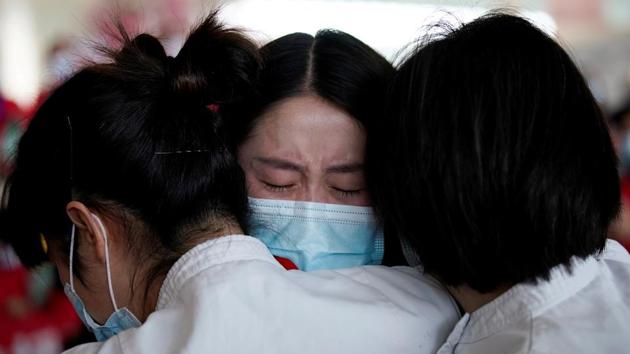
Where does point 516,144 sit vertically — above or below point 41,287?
above

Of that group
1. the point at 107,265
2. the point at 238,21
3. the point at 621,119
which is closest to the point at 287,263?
the point at 107,265

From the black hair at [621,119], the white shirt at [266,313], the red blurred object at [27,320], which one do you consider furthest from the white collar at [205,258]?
the black hair at [621,119]

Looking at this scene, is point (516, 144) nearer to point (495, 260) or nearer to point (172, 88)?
point (495, 260)

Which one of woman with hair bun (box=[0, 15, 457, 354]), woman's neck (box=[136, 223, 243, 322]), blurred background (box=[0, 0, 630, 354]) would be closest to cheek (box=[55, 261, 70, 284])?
woman with hair bun (box=[0, 15, 457, 354])

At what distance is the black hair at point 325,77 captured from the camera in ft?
3.94

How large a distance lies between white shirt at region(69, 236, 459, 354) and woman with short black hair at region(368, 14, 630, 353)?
0.08 m

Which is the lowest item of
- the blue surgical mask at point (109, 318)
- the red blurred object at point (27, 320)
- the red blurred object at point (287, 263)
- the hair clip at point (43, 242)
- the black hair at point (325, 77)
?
the red blurred object at point (27, 320)

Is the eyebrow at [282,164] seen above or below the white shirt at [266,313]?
above

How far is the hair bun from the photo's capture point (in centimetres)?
111

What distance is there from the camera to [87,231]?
3.59ft

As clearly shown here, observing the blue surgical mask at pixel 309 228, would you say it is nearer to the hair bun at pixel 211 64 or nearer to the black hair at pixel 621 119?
the hair bun at pixel 211 64

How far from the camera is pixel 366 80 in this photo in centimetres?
122

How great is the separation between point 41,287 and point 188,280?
2352mm

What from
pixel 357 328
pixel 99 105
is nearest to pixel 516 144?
pixel 357 328
